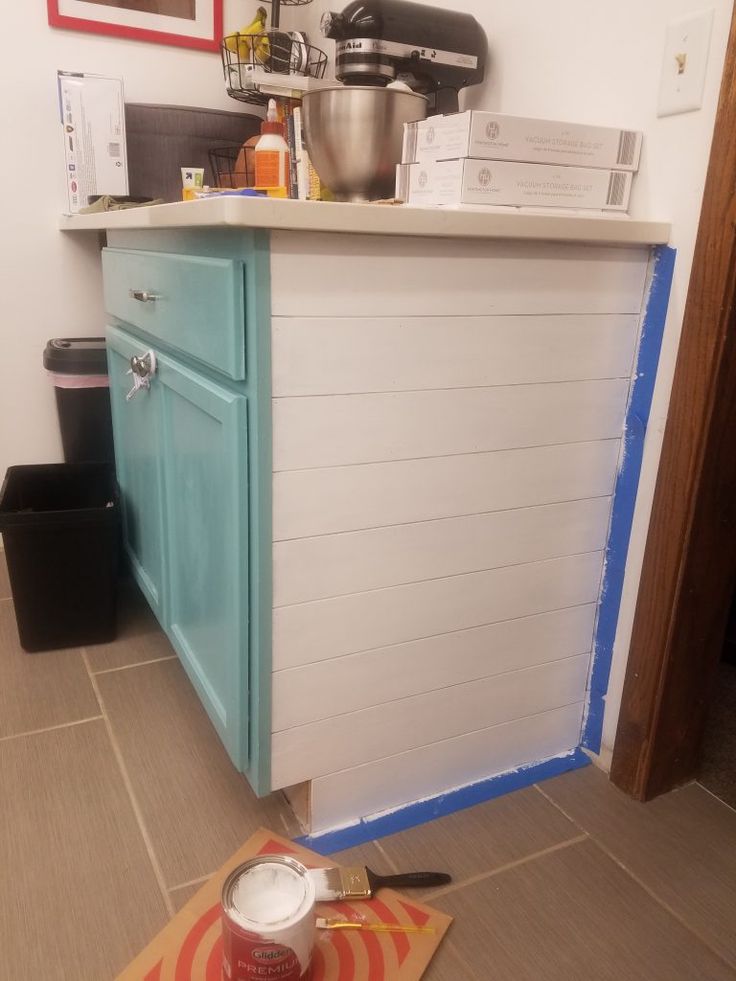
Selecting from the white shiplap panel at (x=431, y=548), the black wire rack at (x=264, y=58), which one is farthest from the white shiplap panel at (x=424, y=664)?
the black wire rack at (x=264, y=58)

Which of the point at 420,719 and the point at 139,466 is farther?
the point at 139,466

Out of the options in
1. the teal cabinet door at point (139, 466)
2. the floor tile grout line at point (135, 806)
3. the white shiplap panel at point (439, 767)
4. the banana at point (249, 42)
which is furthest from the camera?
the banana at point (249, 42)

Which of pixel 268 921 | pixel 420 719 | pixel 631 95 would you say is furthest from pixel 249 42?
pixel 268 921

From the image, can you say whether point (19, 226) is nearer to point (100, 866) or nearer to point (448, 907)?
point (100, 866)

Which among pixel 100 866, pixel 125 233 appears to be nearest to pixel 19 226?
pixel 125 233

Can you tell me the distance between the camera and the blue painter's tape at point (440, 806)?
42.7 inches

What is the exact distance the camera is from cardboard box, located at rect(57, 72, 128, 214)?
5.71 ft

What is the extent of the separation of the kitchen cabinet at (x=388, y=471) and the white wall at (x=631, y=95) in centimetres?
6

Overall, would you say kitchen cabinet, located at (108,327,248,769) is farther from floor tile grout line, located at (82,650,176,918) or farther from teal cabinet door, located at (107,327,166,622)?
floor tile grout line, located at (82,650,176,918)

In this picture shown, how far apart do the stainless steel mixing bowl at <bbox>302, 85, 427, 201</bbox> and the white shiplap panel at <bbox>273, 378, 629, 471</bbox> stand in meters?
0.45

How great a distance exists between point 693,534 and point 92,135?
158 cm

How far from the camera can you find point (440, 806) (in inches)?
45.6

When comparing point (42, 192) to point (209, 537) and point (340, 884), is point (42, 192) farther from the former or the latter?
point (340, 884)

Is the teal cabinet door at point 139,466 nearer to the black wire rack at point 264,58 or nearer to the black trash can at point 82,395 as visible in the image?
the black trash can at point 82,395
